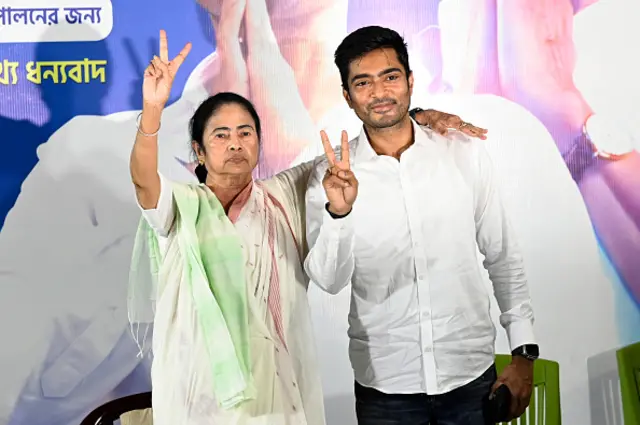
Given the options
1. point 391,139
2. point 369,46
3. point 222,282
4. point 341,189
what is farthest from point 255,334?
point 369,46

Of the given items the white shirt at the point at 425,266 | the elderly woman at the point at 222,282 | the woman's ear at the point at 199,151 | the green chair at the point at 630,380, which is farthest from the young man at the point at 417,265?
the green chair at the point at 630,380

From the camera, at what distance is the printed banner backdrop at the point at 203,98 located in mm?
2287

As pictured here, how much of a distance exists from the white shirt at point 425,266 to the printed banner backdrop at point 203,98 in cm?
44

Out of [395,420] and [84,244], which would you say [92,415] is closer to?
[84,244]

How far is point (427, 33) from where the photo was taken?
2.31 m

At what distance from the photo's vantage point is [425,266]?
6.06 feet

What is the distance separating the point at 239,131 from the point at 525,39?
103 centimetres

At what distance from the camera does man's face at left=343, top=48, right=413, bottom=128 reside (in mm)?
1849

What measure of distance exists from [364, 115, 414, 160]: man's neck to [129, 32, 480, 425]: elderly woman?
289mm

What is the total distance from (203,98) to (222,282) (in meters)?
0.76

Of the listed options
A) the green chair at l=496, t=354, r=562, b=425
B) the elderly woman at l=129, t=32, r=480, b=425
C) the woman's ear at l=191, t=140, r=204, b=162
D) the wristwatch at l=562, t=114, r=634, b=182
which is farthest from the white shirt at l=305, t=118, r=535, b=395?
the wristwatch at l=562, t=114, r=634, b=182

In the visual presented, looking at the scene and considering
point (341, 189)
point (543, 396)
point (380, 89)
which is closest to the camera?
point (341, 189)

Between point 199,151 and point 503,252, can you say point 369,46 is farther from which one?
point 503,252

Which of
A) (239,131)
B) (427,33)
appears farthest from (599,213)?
(239,131)
